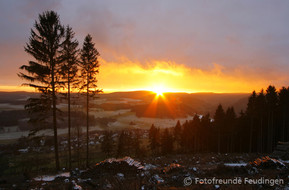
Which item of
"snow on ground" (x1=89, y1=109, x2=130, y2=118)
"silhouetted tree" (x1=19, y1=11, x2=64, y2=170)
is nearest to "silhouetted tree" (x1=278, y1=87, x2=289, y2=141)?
"silhouetted tree" (x1=19, y1=11, x2=64, y2=170)

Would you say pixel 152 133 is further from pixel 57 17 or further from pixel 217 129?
pixel 57 17

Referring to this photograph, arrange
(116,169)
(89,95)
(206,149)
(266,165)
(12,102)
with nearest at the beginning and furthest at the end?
(266,165) < (116,169) < (89,95) < (206,149) < (12,102)

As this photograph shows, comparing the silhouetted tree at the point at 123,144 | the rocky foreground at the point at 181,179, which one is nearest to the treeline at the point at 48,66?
the rocky foreground at the point at 181,179

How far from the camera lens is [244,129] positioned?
114ft

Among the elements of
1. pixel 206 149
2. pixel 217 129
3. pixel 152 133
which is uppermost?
pixel 217 129

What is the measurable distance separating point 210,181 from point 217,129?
96.9 ft

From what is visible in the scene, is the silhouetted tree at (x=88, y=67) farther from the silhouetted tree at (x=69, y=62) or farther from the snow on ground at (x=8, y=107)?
the snow on ground at (x=8, y=107)

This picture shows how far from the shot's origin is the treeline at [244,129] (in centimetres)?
2853

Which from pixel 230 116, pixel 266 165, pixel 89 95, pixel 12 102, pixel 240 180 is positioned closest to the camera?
pixel 240 180

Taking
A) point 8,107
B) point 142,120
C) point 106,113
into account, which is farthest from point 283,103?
point 8,107

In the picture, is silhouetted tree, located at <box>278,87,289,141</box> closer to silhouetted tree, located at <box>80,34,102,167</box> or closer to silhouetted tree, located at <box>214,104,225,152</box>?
A: silhouetted tree, located at <box>214,104,225,152</box>

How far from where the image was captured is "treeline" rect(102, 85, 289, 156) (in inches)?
1123

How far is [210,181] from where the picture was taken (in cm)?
832

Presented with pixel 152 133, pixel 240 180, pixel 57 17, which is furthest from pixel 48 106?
pixel 152 133
